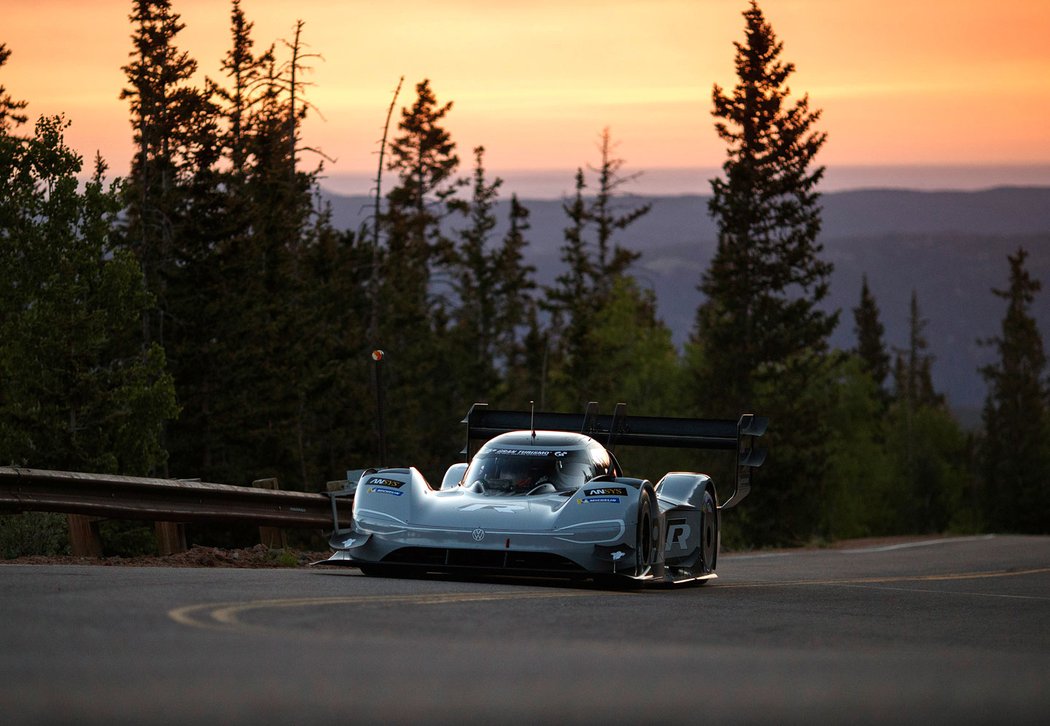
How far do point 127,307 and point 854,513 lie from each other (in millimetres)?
67241

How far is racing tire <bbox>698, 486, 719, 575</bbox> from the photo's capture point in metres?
15.1

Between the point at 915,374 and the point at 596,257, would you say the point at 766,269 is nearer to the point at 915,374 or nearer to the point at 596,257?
the point at 596,257

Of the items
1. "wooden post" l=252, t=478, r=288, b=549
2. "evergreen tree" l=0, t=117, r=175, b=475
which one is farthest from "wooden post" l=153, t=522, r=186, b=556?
"evergreen tree" l=0, t=117, r=175, b=475

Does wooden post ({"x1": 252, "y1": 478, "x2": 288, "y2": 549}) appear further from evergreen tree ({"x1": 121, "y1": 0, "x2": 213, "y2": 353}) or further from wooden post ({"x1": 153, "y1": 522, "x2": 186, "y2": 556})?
evergreen tree ({"x1": 121, "y1": 0, "x2": 213, "y2": 353})

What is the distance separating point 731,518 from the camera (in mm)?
69625

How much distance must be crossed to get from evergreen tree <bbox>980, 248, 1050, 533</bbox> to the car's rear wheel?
104m

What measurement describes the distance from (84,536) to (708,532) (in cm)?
613

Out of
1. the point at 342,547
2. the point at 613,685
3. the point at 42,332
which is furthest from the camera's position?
the point at 42,332

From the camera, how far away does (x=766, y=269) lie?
61281 millimetres

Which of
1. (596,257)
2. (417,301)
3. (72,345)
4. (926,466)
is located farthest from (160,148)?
(926,466)

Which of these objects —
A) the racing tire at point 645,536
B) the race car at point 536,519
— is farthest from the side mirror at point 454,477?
the racing tire at point 645,536

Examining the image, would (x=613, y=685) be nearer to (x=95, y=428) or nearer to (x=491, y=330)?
(x=95, y=428)

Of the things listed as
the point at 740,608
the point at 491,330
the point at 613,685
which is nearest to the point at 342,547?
the point at 740,608

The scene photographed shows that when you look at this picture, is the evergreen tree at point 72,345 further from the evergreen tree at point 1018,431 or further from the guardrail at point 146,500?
the evergreen tree at point 1018,431
